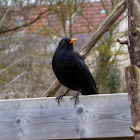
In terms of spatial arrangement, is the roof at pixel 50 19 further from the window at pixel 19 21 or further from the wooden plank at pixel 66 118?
the wooden plank at pixel 66 118

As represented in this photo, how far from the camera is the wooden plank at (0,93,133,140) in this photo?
1.98 metres

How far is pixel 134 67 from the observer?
1.50m

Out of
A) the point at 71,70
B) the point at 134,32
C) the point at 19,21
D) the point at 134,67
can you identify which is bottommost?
the point at 71,70

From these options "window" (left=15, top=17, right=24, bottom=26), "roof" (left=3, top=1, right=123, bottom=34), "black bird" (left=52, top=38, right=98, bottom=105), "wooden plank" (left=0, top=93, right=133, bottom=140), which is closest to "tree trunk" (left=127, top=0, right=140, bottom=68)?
"wooden plank" (left=0, top=93, right=133, bottom=140)

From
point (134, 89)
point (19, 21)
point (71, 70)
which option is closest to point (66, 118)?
point (134, 89)

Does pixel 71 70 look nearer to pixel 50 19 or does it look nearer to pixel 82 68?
pixel 82 68

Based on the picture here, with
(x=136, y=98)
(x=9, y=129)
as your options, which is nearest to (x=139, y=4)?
(x=136, y=98)

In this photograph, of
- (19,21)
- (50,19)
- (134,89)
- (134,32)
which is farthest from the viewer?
(50,19)

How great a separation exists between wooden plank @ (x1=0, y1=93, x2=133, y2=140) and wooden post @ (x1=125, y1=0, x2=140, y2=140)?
47 centimetres

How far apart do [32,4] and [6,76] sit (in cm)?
174

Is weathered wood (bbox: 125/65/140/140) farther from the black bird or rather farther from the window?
the window

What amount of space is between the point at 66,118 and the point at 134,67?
0.72 meters

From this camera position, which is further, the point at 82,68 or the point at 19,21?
the point at 19,21

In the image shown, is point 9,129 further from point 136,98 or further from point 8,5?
point 8,5
